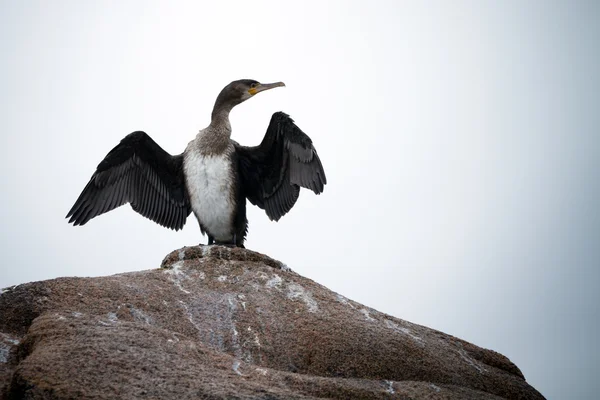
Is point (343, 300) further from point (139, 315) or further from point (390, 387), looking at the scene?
point (139, 315)

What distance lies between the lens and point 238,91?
8.95 meters

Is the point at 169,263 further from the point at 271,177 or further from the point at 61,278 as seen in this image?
the point at 271,177

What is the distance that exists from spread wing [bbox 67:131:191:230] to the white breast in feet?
1.10

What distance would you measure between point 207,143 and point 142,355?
4.58 metres

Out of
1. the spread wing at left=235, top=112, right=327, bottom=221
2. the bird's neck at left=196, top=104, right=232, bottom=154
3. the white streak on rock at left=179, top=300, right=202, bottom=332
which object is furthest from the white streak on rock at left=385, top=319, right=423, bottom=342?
the bird's neck at left=196, top=104, right=232, bottom=154

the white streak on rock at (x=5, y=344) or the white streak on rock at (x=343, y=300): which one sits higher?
the white streak on rock at (x=343, y=300)

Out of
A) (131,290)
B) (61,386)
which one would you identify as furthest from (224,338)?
(61,386)

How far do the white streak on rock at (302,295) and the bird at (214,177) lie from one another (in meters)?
1.90

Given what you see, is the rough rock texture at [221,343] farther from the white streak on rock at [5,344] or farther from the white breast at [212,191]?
the white breast at [212,191]

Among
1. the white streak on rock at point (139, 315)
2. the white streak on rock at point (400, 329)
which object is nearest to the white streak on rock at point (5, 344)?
the white streak on rock at point (139, 315)

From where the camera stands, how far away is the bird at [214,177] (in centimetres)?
813

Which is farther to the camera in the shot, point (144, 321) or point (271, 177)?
point (271, 177)

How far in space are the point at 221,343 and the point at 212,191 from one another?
10.7ft

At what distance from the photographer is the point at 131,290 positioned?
5473 mm
